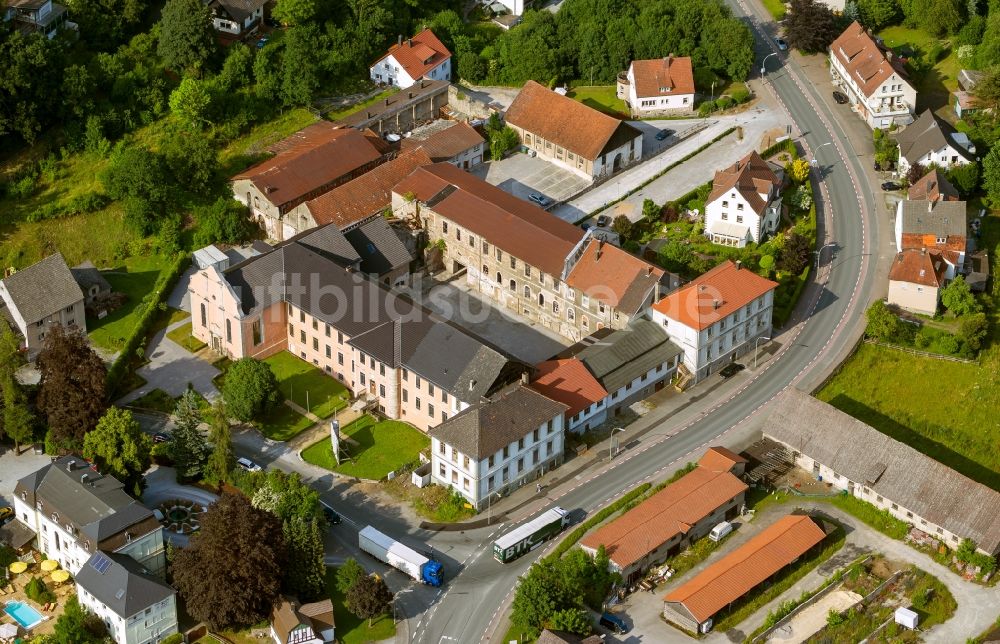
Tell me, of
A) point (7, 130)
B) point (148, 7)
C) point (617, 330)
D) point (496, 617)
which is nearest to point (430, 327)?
point (617, 330)

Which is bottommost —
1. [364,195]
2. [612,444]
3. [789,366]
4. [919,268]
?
[612,444]

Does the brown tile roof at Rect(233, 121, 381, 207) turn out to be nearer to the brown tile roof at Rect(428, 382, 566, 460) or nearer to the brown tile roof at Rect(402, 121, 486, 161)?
the brown tile roof at Rect(402, 121, 486, 161)

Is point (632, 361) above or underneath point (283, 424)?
above

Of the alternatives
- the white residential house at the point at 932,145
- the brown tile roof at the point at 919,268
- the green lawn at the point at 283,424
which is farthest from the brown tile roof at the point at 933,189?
the green lawn at the point at 283,424

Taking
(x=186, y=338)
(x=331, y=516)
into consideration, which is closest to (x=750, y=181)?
(x=186, y=338)

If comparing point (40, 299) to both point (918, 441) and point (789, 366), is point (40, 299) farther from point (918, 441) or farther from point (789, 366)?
Result: point (918, 441)

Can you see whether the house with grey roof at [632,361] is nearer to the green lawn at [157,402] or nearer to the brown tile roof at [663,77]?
the green lawn at [157,402]
